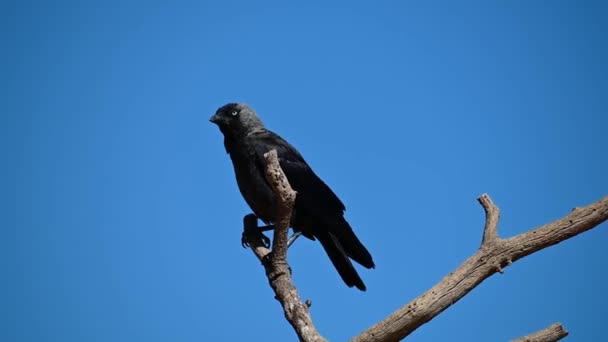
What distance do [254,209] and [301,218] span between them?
18.9 inches

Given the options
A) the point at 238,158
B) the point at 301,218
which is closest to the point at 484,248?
the point at 301,218

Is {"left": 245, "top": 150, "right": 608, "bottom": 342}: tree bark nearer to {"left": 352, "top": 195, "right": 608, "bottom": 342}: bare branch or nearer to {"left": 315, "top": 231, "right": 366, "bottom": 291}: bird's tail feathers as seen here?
{"left": 352, "top": 195, "right": 608, "bottom": 342}: bare branch

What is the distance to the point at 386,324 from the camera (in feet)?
15.0

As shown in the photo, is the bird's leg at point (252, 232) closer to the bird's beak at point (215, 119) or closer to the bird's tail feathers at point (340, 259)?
the bird's tail feathers at point (340, 259)

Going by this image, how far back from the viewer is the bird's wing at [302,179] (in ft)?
23.6

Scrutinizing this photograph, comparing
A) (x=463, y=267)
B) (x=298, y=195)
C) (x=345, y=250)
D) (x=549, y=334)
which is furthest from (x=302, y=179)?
(x=549, y=334)

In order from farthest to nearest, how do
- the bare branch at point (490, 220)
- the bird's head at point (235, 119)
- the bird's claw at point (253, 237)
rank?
1. the bird's head at point (235, 119)
2. the bird's claw at point (253, 237)
3. the bare branch at point (490, 220)

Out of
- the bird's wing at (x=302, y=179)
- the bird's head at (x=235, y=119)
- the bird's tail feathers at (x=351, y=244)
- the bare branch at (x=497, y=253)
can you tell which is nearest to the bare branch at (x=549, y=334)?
the bare branch at (x=497, y=253)

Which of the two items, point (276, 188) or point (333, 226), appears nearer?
point (276, 188)

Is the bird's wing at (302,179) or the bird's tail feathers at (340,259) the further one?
the bird's wing at (302,179)

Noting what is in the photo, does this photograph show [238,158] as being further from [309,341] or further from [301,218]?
[309,341]

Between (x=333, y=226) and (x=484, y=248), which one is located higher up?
(x=333, y=226)

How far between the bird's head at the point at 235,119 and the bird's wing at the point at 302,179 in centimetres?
22

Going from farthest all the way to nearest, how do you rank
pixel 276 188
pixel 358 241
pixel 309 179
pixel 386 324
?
pixel 309 179 < pixel 358 241 < pixel 276 188 < pixel 386 324
